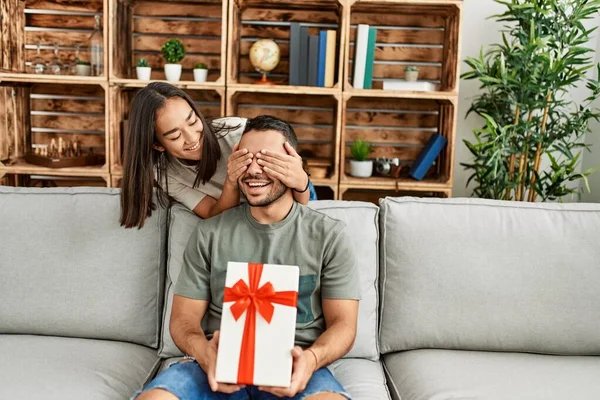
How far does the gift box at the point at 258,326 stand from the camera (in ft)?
3.92

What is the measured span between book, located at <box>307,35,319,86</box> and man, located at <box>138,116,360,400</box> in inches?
51.4

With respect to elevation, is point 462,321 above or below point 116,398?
above

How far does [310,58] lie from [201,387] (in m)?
1.86

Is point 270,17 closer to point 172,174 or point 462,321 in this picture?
point 172,174

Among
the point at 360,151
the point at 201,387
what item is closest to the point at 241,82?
the point at 360,151

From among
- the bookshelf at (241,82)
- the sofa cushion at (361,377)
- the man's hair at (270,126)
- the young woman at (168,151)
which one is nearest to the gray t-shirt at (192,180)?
the young woman at (168,151)

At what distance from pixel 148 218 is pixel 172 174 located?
190mm

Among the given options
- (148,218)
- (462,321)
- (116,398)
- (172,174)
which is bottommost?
(116,398)

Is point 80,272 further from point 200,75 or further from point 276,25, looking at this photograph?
point 276,25

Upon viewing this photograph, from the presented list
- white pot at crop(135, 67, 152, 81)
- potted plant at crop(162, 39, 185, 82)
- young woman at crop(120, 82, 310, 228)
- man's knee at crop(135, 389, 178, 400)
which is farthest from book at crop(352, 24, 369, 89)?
man's knee at crop(135, 389, 178, 400)

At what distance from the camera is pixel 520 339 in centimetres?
170

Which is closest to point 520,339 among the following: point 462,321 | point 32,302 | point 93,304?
point 462,321

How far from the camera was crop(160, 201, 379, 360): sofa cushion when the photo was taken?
1.71 metres

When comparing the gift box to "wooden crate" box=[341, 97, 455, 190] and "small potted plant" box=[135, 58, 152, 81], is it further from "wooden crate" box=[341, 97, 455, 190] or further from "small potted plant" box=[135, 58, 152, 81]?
"wooden crate" box=[341, 97, 455, 190]
